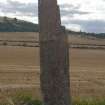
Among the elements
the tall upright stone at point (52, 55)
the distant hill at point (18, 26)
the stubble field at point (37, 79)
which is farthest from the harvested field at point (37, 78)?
the distant hill at point (18, 26)

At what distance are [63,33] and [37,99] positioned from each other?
21.5 ft

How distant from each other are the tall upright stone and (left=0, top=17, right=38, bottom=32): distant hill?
154 metres

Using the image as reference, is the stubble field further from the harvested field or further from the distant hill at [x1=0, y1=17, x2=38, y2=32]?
the distant hill at [x1=0, y1=17, x2=38, y2=32]

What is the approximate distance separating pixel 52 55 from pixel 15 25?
558 ft

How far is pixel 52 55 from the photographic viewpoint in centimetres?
739

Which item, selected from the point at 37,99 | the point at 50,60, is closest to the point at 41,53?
the point at 50,60

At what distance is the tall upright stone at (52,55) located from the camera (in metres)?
7.40

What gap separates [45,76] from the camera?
24.3 feet

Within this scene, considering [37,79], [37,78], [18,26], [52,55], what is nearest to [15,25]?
[18,26]

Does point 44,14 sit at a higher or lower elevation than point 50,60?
higher

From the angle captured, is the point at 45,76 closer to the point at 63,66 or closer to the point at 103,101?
the point at 63,66

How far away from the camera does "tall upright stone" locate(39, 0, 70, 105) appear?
740 cm

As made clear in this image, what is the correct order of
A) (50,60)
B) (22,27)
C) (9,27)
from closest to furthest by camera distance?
(50,60) → (9,27) → (22,27)

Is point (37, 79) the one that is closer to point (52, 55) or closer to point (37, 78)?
point (37, 78)
